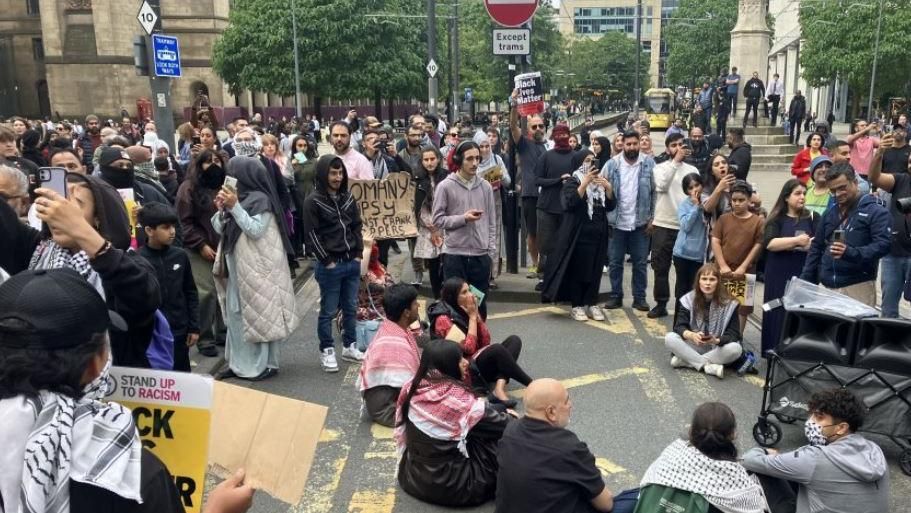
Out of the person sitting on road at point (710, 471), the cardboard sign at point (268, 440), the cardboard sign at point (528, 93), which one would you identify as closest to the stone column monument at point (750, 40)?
the cardboard sign at point (528, 93)

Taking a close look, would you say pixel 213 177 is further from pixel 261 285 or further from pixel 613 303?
pixel 613 303

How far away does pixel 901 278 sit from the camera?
6520 mm

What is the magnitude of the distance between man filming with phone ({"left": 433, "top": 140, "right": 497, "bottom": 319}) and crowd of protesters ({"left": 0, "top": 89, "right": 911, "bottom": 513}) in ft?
0.07

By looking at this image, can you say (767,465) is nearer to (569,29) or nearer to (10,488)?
(10,488)

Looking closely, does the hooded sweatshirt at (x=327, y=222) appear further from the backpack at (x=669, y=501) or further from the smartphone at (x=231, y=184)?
the backpack at (x=669, y=501)

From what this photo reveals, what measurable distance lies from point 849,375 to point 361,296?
13.6ft

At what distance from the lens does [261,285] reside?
6.08 metres

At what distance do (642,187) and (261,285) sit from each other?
424cm

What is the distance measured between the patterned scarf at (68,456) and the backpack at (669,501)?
2285 mm

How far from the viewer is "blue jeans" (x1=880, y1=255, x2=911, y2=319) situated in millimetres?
6477

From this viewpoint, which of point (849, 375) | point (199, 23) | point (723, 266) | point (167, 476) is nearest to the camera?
point (167, 476)

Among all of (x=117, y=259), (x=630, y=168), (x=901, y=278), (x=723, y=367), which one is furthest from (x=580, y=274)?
(x=117, y=259)

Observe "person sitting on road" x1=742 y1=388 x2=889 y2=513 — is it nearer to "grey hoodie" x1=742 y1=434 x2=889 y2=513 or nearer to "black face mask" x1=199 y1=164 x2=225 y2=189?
"grey hoodie" x1=742 y1=434 x2=889 y2=513

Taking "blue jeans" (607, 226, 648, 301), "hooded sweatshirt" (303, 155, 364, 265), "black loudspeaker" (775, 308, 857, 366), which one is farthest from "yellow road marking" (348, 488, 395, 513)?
"blue jeans" (607, 226, 648, 301)
